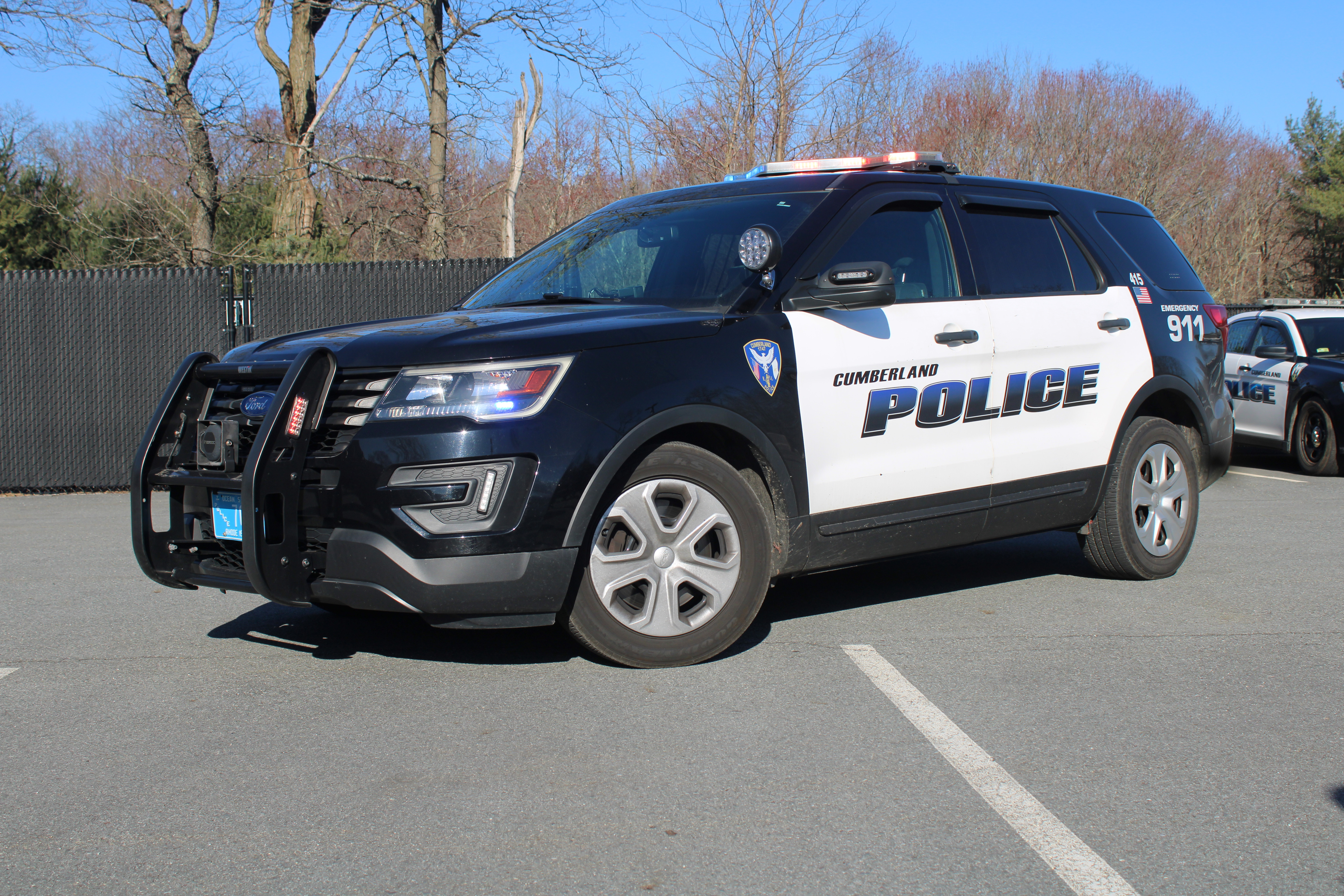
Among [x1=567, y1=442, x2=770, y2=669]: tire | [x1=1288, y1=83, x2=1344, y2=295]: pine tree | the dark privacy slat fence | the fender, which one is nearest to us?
the fender

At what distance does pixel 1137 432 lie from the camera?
6.06 m

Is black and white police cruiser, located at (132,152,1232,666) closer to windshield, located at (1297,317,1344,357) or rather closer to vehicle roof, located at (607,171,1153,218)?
vehicle roof, located at (607,171,1153,218)

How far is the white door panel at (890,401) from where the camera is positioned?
15.6 feet

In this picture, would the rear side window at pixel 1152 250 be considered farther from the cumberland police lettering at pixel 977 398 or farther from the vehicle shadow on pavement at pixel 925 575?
the vehicle shadow on pavement at pixel 925 575

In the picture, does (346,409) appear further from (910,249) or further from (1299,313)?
(1299,313)

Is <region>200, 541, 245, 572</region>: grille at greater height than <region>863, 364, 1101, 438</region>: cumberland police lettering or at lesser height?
lesser

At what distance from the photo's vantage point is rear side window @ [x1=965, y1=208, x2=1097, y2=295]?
5.47 m

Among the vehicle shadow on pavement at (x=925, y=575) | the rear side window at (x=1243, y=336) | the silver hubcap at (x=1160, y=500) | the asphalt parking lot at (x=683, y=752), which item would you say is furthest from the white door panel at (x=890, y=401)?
the rear side window at (x=1243, y=336)

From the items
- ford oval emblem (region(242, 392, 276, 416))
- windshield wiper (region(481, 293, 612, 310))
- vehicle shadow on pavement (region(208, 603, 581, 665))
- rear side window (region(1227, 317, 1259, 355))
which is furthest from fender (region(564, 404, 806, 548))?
rear side window (region(1227, 317, 1259, 355))

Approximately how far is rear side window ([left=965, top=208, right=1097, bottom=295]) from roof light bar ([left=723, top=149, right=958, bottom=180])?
27 centimetres

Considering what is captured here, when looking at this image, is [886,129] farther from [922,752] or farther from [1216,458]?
[922,752]

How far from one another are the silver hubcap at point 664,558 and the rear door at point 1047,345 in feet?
5.18

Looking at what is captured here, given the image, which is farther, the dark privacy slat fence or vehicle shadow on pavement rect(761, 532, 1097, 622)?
the dark privacy slat fence

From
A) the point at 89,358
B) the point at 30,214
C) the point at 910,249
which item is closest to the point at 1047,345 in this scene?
the point at 910,249
